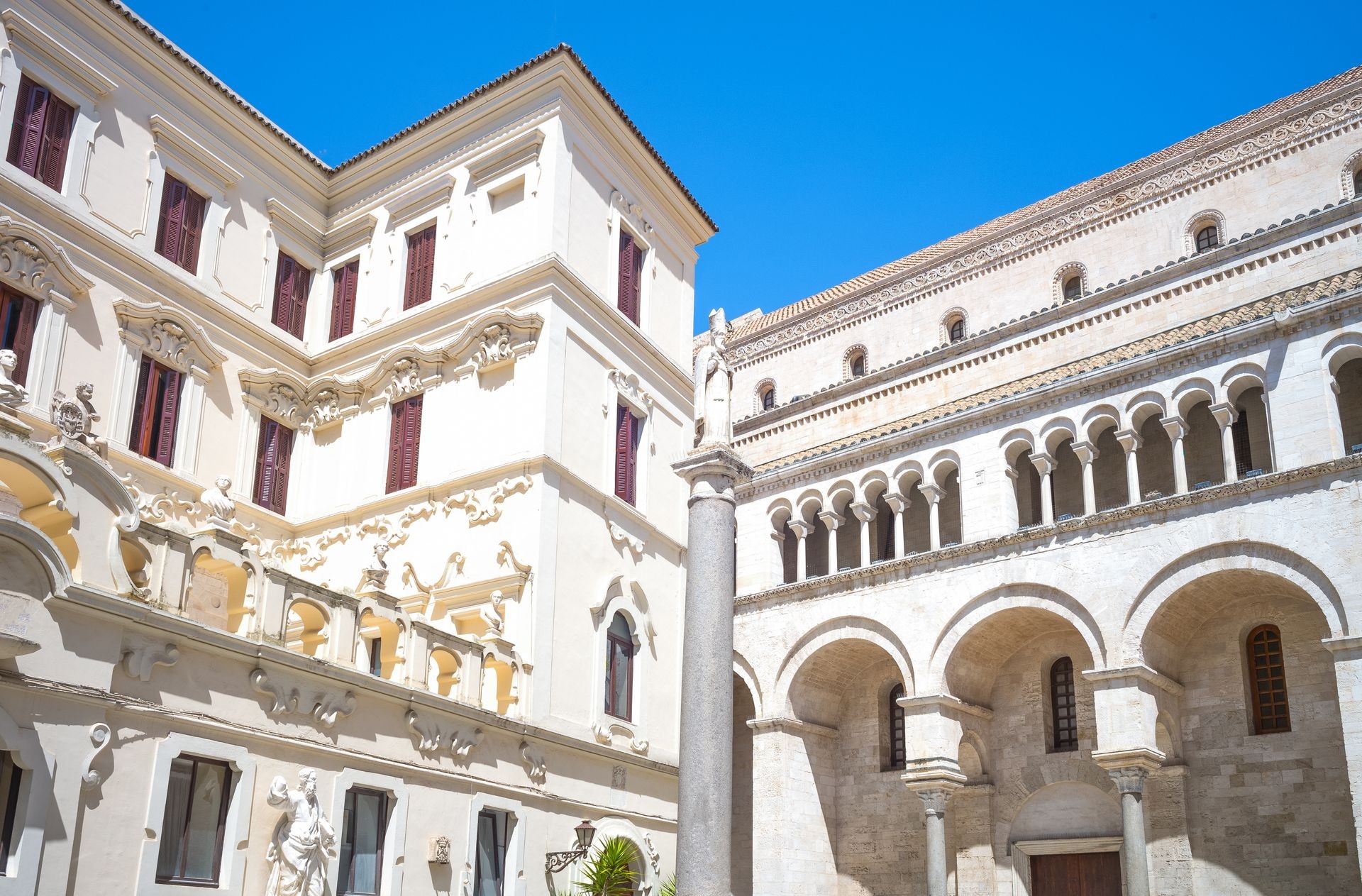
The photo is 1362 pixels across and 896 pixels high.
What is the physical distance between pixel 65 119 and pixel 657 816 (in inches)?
596

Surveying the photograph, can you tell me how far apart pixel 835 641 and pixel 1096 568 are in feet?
19.9

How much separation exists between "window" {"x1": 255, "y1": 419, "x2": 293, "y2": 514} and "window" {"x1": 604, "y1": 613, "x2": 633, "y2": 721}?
21.9 ft

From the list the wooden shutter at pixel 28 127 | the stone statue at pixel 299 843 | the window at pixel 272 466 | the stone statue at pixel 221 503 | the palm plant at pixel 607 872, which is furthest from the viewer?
the window at pixel 272 466

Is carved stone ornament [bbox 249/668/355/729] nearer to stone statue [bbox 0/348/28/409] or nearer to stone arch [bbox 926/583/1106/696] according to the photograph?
stone statue [bbox 0/348/28/409]

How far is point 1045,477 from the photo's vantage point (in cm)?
2488

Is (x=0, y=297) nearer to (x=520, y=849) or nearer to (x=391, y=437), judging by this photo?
(x=391, y=437)

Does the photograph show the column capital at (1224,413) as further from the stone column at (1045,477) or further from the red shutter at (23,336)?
the red shutter at (23,336)

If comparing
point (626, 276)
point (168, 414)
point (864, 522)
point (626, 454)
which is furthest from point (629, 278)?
point (168, 414)

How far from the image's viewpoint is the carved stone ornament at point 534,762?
18.7 m


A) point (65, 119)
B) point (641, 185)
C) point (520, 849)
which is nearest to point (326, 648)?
point (520, 849)

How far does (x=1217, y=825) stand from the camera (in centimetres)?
2275

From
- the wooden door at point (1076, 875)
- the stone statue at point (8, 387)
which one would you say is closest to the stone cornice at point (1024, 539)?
the wooden door at point (1076, 875)

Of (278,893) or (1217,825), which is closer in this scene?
(278,893)

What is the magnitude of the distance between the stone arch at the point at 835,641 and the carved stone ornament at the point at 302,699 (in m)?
13.3
